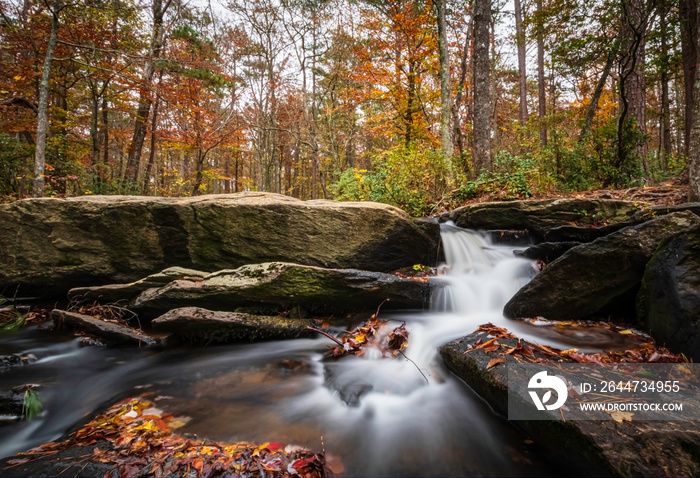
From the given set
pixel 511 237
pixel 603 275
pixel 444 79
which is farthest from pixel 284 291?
pixel 444 79

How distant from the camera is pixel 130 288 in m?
4.50

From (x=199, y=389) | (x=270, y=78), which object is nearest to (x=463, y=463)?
(x=199, y=389)

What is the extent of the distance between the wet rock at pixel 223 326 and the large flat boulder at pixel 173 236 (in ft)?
4.63

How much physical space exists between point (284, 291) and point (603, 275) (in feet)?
12.9

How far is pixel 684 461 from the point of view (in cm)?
143

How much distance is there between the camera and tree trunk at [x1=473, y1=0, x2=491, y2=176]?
802 cm

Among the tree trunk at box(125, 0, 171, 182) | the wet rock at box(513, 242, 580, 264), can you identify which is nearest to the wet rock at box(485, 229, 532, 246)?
the wet rock at box(513, 242, 580, 264)

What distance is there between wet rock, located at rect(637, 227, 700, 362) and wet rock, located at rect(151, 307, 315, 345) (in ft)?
12.1

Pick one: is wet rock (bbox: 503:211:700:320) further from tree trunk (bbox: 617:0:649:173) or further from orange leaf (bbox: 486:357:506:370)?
tree trunk (bbox: 617:0:649:173)

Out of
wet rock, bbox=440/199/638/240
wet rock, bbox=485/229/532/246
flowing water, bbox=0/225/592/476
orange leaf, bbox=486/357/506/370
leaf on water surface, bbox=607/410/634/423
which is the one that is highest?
wet rock, bbox=440/199/638/240

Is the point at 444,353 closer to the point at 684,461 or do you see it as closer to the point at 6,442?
the point at 684,461

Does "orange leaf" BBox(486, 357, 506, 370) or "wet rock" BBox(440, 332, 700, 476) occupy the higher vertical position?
"orange leaf" BBox(486, 357, 506, 370)

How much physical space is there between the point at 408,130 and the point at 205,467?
13648 millimetres

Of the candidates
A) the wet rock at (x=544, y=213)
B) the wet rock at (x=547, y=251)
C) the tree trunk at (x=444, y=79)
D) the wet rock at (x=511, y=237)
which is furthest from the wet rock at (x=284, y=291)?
the tree trunk at (x=444, y=79)
